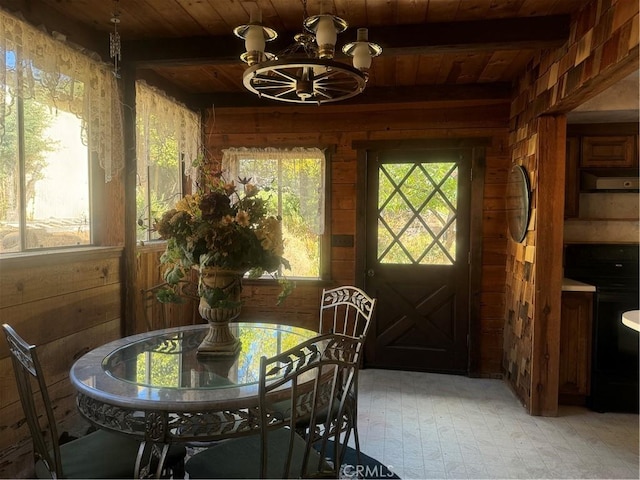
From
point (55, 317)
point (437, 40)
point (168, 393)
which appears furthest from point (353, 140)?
point (168, 393)

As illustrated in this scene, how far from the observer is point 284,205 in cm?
400

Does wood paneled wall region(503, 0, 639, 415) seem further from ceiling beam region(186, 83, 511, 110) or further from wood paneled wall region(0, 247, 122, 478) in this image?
wood paneled wall region(0, 247, 122, 478)

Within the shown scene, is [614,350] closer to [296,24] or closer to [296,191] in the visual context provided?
[296,191]

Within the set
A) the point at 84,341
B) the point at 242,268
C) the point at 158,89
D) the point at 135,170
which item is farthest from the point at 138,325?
the point at 158,89

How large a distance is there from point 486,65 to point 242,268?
100 inches

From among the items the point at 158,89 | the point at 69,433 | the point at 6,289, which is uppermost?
the point at 158,89

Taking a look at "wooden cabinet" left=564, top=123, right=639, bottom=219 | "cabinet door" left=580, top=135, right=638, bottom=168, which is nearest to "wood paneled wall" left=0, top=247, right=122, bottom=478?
"wooden cabinet" left=564, top=123, right=639, bottom=219

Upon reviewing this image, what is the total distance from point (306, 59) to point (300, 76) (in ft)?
0.93

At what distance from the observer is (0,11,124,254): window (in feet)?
6.64

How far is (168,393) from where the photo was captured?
1475mm

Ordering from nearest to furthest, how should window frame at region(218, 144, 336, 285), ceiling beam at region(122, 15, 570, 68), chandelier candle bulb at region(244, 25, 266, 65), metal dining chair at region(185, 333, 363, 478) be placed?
metal dining chair at region(185, 333, 363, 478)
chandelier candle bulb at region(244, 25, 266, 65)
ceiling beam at region(122, 15, 570, 68)
window frame at region(218, 144, 336, 285)

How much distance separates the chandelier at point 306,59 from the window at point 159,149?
1.49 meters

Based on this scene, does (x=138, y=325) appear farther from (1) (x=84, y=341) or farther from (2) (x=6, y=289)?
(2) (x=6, y=289)

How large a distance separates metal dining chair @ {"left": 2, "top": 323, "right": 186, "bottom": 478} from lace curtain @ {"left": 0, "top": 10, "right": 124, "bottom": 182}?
1048 millimetres
